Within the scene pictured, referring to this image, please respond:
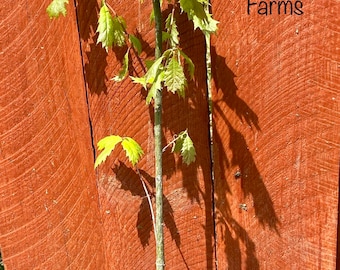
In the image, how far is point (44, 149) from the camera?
71.3 inches

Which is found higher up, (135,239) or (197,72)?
(197,72)

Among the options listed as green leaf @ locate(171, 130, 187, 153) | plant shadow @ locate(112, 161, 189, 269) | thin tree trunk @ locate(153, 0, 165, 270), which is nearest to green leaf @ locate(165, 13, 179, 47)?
thin tree trunk @ locate(153, 0, 165, 270)

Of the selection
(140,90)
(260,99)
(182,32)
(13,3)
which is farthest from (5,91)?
(260,99)

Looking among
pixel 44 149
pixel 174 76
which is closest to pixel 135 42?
pixel 174 76

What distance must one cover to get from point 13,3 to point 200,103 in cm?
65

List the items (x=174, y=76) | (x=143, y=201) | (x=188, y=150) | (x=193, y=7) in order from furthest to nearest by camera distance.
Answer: (x=143, y=201) < (x=188, y=150) < (x=174, y=76) < (x=193, y=7)

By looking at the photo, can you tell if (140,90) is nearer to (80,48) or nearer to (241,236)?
(80,48)

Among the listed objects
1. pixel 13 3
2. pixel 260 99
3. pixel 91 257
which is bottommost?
pixel 91 257

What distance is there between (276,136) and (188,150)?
309mm

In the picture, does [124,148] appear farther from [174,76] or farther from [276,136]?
[276,136]

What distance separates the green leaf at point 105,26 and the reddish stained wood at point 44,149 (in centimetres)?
22

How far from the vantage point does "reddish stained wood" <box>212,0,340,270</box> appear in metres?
1.62

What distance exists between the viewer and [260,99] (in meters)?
1.70

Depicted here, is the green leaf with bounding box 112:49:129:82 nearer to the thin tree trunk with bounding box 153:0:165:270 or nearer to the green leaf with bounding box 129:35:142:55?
the green leaf with bounding box 129:35:142:55
